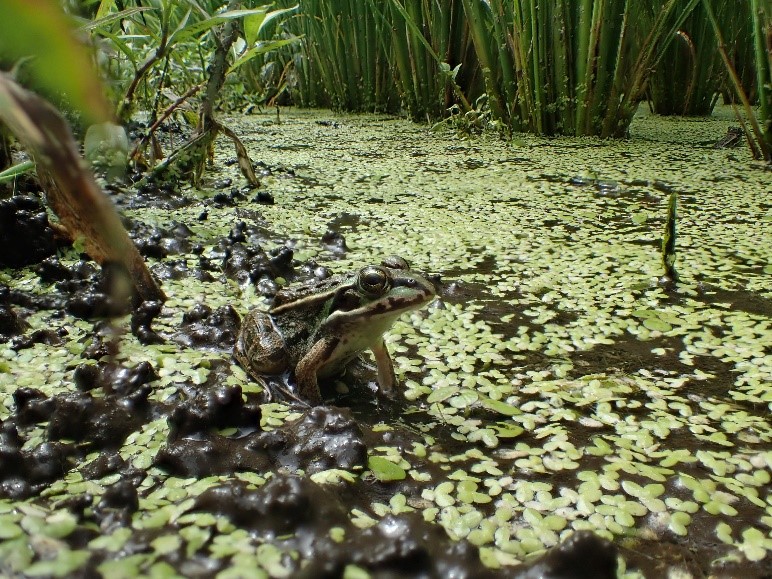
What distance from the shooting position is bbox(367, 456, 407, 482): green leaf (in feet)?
3.52

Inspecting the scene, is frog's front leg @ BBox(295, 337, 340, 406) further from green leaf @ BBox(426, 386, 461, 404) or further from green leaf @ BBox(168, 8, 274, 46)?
green leaf @ BBox(168, 8, 274, 46)

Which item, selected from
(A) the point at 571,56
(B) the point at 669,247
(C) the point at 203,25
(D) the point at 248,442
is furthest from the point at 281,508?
(A) the point at 571,56

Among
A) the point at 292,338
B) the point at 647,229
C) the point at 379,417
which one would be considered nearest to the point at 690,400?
the point at 379,417

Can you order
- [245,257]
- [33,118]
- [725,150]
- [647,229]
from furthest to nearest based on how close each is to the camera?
1. [725,150]
2. [647,229]
3. [245,257]
4. [33,118]

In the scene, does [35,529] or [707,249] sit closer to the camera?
[35,529]

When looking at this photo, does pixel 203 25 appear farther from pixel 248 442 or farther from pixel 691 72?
pixel 691 72

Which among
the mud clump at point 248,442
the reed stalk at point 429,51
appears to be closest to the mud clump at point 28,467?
the mud clump at point 248,442

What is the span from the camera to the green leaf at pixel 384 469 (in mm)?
1074

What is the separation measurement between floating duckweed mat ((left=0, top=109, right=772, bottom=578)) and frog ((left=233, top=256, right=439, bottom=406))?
69 millimetres

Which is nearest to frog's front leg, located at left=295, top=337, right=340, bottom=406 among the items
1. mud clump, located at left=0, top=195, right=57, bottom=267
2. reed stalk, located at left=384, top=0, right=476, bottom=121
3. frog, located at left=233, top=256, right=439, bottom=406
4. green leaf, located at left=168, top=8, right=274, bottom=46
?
frog, located at left=233, top=256, right=439, bottom=406

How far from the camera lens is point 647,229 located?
8.43ft

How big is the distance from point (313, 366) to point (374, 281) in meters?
0.23

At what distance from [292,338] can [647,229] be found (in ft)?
5.79

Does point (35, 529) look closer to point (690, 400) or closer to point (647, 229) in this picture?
point (690, 400)
